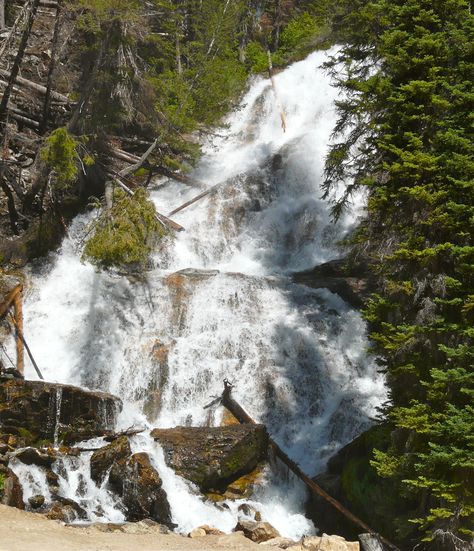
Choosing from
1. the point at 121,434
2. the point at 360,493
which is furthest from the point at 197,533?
the point at 360,493

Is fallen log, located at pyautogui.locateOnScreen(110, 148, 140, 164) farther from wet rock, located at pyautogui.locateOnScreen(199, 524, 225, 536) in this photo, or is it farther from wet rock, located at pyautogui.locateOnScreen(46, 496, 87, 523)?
wet rock, located at pyautogui.locateOnScreen(199, 524, 225, 536)

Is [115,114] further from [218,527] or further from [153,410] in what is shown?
[218,527]

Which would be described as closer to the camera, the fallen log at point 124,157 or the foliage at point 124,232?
the foliage at point 124,232

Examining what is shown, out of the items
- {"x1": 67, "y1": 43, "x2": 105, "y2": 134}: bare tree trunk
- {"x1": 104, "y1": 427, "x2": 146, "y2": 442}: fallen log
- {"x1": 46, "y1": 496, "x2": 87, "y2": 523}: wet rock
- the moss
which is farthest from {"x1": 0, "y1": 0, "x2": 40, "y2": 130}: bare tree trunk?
{"x1": 46, "y1": 496, "x2": 87, "y2": 523}: wet rock

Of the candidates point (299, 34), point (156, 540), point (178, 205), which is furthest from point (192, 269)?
point (299, 34)

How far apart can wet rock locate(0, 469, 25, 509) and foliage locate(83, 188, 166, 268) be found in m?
6.51

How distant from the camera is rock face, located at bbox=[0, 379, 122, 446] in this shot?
13.0m

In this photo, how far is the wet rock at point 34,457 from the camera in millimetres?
11688

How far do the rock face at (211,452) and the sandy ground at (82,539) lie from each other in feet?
6.52

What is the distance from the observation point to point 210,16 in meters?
26.8

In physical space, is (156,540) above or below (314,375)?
below

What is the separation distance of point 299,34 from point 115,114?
19.2 m

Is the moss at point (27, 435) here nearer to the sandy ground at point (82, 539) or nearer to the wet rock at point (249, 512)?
the sandy ground at point (82, 539)

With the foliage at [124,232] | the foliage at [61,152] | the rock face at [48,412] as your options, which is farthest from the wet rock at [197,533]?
the foliage at [61,152]
